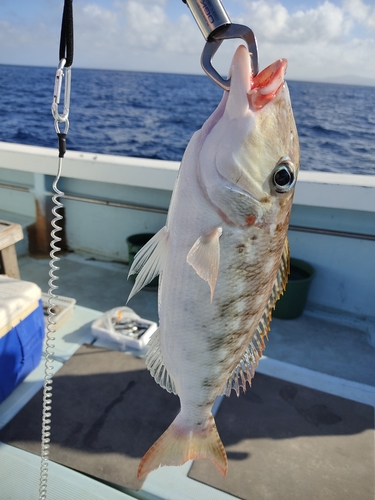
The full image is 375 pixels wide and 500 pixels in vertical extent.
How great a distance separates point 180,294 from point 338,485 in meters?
1.77

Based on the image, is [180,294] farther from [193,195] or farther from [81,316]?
[81,316]

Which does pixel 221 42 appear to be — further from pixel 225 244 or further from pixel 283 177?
pixel 225 244

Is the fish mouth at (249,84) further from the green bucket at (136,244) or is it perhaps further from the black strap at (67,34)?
the green bucket at (136,244)

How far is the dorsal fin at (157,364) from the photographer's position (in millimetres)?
1516

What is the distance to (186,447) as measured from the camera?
1514mm

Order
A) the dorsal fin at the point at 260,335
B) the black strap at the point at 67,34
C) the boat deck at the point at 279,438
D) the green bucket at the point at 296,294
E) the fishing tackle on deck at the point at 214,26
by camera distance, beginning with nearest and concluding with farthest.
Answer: the fishing tackle on deck at the point at 214,26 → the black strap at the point at 67,34 → the dorsal fin at the point at 260,335 → the boat deck at the point at 279,438 → the green bucket at the point at 296,294

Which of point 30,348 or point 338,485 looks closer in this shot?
point 338,485

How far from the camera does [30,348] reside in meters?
2.87

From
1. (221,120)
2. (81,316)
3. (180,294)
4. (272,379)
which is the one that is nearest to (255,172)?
(221,120)

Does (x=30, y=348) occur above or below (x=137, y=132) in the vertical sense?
below

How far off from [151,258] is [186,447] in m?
0.75

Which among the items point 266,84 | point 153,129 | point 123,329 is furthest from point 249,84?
point 153,129

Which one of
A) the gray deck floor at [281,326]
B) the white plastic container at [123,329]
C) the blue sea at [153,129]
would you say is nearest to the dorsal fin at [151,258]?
the white plastic container at [123,329]

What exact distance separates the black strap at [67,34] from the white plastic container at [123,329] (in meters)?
2.34
